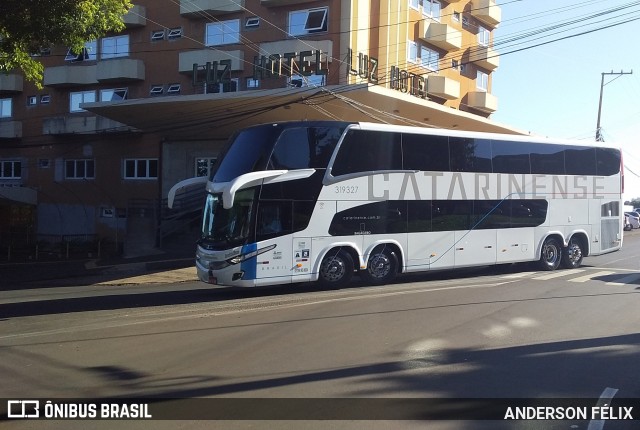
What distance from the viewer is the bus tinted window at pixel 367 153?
16.5 metres

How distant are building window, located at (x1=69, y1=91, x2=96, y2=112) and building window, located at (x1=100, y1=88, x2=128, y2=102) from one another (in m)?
0.70

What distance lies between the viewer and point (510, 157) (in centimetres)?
1988

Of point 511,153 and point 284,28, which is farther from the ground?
point 284,28

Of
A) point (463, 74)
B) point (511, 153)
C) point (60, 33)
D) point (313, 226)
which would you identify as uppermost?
point (463, 74)

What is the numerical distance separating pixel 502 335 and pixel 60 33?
12.8 metres

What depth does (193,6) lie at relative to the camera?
33812 mm

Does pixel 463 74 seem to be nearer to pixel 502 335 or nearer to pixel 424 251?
pixel 424 251

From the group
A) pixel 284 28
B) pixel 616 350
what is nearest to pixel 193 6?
pixel 284 28

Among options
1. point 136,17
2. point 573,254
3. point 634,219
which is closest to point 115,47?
point 136,17

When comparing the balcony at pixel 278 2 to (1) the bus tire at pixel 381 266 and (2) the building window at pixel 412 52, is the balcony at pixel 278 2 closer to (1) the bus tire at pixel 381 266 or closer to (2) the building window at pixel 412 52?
(2) the building window at pixel 412 52

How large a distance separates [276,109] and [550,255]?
12398 mm

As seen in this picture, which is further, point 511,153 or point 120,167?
point 120,167

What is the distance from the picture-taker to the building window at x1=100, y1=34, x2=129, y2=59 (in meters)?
36.8

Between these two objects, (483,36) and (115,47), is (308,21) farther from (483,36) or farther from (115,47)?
(483,36)
